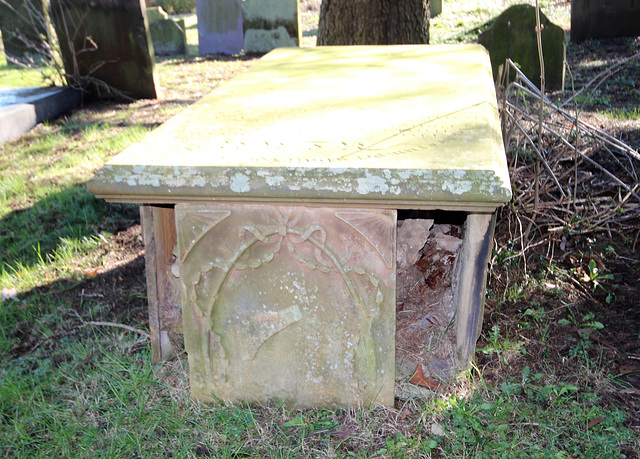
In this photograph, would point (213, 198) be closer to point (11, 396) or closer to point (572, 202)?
point (11, 396)

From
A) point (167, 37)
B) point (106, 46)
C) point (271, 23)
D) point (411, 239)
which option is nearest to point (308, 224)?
point (411, 239)

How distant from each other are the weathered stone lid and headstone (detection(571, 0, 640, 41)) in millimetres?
5442

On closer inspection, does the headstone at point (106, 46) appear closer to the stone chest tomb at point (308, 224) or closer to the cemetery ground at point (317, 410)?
the cemetery ground at point (317, 410)

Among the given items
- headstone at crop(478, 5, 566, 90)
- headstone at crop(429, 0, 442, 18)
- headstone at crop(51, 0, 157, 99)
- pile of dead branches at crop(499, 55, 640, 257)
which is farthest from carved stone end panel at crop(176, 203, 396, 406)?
headstone at crop(429, 0, 442, 18)

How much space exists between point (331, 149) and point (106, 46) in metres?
4.62

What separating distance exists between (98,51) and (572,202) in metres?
4.69

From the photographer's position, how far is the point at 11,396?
2027 millimetres

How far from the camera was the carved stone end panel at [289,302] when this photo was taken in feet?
5.42

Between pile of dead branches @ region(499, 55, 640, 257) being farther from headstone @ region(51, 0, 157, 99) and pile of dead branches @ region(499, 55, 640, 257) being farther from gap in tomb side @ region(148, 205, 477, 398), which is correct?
headstone @ region(51, 0, 157, 99)

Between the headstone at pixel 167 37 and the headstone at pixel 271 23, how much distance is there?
1.31 metres

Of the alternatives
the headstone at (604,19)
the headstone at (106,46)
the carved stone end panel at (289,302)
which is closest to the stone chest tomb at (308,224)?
the carved stone end panel at (289,302)

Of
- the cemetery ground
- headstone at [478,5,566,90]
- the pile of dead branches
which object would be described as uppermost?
headstone at [478,5,566,90]

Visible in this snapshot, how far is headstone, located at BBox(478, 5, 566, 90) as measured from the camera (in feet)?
16.4

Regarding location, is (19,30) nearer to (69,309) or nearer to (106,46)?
(106,46)
